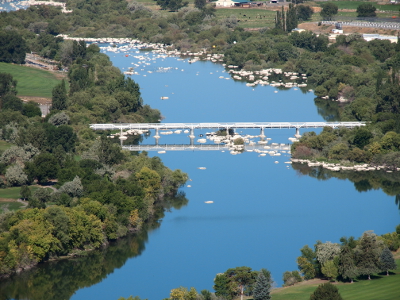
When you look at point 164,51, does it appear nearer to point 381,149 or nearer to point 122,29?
point 122,29

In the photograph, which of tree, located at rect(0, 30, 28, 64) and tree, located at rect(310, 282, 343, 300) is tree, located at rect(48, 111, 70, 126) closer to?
tree, located at rect(0, 30, 28, 64)

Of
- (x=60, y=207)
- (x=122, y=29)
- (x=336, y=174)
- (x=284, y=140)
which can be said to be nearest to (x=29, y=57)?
(x=122, y=29)

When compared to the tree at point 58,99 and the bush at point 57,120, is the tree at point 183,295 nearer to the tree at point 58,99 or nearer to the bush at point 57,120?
the bush at point 57,120

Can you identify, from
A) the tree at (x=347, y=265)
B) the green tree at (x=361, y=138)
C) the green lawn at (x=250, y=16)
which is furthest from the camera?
the green lawn at (x=250, y=16)

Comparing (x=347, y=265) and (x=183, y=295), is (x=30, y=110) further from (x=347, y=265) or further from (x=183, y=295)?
(x=347, y=265)

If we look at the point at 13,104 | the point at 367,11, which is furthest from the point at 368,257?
the point at 367,11

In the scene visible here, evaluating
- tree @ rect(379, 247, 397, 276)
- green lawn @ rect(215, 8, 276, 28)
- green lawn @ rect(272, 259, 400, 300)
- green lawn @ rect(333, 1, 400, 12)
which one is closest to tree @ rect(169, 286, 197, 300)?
green lawn @ rect(272, 259, 400, 300)

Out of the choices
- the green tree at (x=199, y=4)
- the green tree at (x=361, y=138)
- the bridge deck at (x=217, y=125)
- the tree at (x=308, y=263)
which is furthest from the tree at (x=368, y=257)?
the green tree at (x=199, y=4)
